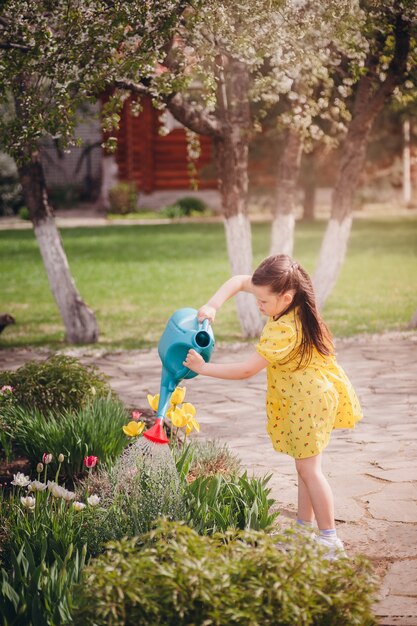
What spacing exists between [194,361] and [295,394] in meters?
0.46

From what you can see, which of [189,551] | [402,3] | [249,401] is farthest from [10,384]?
[402,3]

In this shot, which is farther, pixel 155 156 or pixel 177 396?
pixel 155 156

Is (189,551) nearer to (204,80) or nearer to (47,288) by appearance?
(204,80)

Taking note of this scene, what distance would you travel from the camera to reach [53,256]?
912cm

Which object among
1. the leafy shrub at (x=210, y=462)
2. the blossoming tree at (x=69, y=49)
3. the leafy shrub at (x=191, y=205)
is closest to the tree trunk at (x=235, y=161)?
the blossoming tree at (x=69, y=49)

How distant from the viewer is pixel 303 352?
388 cm

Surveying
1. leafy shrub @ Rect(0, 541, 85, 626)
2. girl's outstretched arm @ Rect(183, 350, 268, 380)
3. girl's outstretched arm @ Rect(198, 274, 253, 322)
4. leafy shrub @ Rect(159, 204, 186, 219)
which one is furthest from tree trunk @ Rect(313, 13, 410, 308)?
leafy shrub @ Rect(159, 204, 186, 219)

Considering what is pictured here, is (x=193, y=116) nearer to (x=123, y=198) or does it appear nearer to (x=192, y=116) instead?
(x=192, y=116)

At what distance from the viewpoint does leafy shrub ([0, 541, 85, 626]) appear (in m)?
2.99

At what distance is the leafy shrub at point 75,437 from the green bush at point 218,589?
1.86m

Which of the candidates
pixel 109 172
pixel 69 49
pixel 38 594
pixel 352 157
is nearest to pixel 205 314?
pixel 38 594

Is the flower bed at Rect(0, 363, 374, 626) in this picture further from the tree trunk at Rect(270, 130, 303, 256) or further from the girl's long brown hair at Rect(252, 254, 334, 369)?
the tree trunk at Rect(270, 130, 303, 256)

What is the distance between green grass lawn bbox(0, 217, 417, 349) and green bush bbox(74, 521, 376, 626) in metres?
6.47

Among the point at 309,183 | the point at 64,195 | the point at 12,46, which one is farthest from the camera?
the point at 64,195
